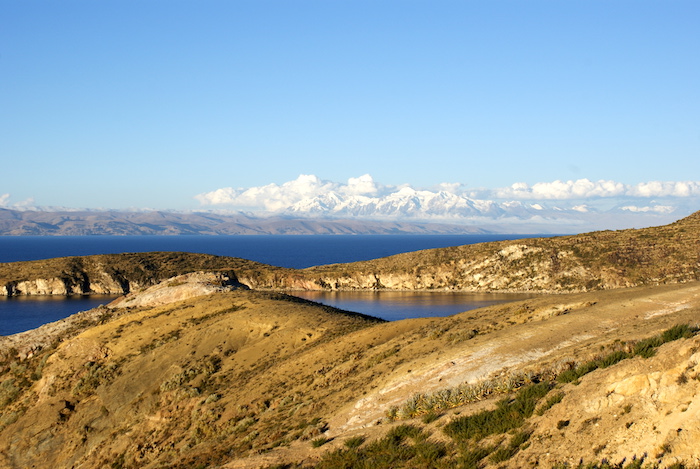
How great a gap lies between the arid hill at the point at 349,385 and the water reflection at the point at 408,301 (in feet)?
82.2

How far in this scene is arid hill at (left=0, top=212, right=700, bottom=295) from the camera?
82.4 metres

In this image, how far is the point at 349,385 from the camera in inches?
1038

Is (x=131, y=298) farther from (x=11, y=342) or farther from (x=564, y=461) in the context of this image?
(x=564, y=461)

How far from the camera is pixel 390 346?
31359 mm

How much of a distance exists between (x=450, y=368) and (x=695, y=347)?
10538 mm

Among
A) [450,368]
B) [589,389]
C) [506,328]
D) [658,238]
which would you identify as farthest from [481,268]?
[589,389]

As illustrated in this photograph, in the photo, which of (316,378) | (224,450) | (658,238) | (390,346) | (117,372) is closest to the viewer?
(224,450)

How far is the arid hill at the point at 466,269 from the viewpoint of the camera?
270 feet

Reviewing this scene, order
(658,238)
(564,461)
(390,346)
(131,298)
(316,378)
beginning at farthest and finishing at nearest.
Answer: (658,238) → (131,298) → (390,346) → (316,378) → (564,461)

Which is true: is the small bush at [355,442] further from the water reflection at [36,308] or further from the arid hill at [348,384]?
the water reflection at [36,308]

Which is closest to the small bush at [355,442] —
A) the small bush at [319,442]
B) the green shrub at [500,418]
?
the small bush at [319,442]

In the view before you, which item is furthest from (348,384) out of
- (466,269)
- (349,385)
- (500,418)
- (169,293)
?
(466,269)

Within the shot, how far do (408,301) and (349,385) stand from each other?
57.4 meters

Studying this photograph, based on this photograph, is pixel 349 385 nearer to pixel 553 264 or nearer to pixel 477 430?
pixel 477 430
